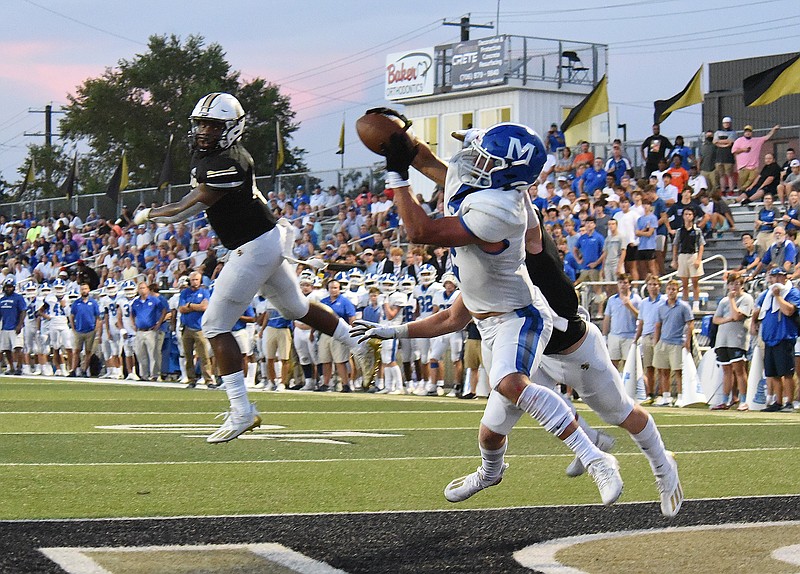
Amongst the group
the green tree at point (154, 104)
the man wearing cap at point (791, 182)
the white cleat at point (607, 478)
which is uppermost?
the green tree at point (154, 104)

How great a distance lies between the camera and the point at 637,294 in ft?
52.1

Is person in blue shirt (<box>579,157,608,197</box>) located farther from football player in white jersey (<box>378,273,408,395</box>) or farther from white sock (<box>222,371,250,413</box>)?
white sock (<box>222,371,250,413</box>)

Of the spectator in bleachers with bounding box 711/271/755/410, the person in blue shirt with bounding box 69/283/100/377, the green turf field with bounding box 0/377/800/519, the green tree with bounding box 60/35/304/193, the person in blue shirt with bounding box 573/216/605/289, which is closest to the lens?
the green turf field with bounding box 0/377/800/519

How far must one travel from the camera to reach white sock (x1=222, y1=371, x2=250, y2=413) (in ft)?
23.3

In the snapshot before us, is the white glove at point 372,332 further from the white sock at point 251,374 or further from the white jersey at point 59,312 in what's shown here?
the white jersey at point 59,312

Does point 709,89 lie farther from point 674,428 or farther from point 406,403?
point 674,428

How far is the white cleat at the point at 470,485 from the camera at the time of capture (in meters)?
5.73

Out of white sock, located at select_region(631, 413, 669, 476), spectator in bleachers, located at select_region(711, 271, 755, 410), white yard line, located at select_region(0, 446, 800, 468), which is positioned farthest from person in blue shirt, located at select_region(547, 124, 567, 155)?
white sock, located at select_region(631, 413, 669, 476)

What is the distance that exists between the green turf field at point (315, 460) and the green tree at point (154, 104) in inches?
1883

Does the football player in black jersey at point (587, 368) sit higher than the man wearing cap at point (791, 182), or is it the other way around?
the man wearing cap at point (791, 182)

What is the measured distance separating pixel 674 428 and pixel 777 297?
3.21 m

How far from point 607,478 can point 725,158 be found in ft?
47.3

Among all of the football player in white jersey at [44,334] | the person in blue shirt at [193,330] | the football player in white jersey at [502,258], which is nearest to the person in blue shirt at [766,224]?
the person in blue shirt at [193,330]

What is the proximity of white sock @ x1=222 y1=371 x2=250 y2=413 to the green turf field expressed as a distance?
432 millimetres
